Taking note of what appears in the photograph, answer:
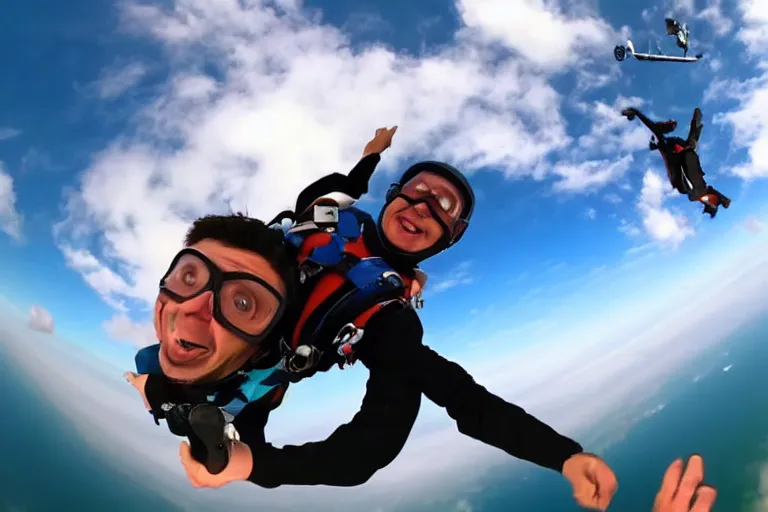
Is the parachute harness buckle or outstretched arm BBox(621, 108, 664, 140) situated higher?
outstretched arm BBox(621, 108, 664, 140)

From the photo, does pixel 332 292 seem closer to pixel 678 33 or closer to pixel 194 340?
pixel 194 340

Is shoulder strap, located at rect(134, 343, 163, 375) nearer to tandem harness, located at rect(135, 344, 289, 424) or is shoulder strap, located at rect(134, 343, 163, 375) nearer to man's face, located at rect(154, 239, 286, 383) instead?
tandem harness, located at rect(135, 344, 289, 424)

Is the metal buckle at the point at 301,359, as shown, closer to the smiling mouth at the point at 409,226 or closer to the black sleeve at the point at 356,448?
the black sleeve at the point at 356,448

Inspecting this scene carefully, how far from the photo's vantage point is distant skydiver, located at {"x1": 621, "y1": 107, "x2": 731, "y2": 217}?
6297 millimetres

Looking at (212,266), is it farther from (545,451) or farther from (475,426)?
(545,451)

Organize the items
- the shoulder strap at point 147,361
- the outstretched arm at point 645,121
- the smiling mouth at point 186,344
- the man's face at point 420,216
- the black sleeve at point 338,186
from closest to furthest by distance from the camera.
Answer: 1. the smiling mouth at point 186,344
2. the shoulder strap at point 147,361
3. the man's face at point 420,216
4. the black sleeve at point 338,186
5. the outstretched arm at point 645,121

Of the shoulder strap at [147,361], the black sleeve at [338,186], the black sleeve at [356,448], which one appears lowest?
the black sleeve at [356,448]

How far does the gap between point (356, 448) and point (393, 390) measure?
316mm

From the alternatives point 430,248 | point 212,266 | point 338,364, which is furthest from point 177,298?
point 430,248

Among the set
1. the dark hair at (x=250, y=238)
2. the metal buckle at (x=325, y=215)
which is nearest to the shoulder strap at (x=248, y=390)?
the dark hair at (x=250, y=238)

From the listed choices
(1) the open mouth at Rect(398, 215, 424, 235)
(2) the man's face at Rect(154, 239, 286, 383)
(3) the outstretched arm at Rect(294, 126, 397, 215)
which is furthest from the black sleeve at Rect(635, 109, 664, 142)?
(2) the man's face at Rect(154, 239, 286, 383)

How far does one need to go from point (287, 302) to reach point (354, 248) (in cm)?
48

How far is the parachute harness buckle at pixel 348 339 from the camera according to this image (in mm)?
2293

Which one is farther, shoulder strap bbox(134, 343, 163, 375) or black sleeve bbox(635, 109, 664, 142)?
black sleeve bbox(635, 109, 664, 142)
